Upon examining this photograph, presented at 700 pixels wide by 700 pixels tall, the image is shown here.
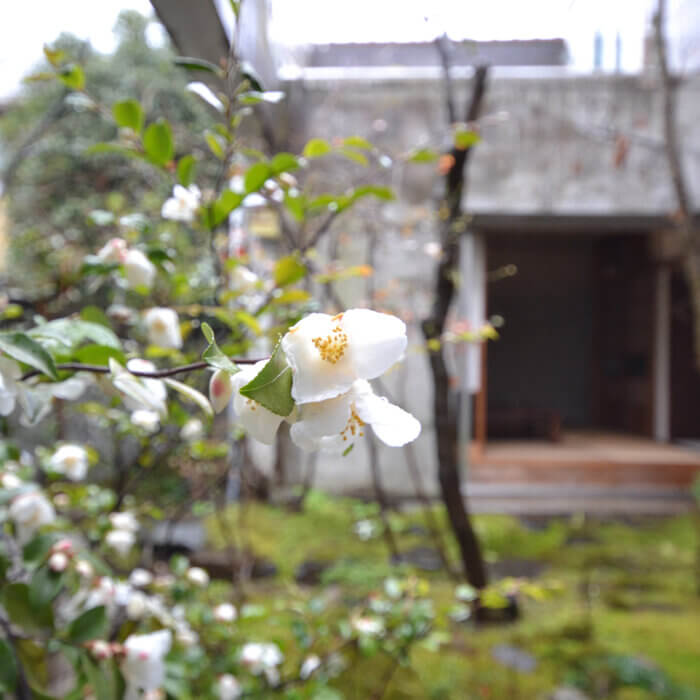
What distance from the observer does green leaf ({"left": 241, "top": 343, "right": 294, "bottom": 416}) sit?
316 millimetres

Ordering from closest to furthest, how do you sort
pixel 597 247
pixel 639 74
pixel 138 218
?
pixel 138 218
pixel 639 74
pixel 597 247

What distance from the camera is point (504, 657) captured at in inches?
70.4

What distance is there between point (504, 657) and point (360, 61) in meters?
3.28

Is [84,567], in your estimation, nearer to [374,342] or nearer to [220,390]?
[220,390]

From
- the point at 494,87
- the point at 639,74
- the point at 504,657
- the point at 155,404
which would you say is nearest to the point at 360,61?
the point at 494,87

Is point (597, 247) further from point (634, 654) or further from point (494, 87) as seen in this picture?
point (634, 654)

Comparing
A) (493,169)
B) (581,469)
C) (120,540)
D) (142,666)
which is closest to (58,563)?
(142,666)

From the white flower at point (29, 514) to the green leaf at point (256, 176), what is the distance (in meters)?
0.49

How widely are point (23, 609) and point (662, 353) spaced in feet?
17.1

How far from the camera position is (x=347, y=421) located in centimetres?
35

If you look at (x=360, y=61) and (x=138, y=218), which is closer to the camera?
(x=138, y=218)

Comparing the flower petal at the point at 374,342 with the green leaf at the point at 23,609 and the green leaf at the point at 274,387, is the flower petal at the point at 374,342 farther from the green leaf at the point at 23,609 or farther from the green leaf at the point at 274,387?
the green leaf at the point at 23,609

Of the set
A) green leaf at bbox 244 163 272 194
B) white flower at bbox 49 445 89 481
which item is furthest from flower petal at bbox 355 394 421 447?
white flower at bbox 49 445 89 481

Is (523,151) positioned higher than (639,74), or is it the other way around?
(639,74)
